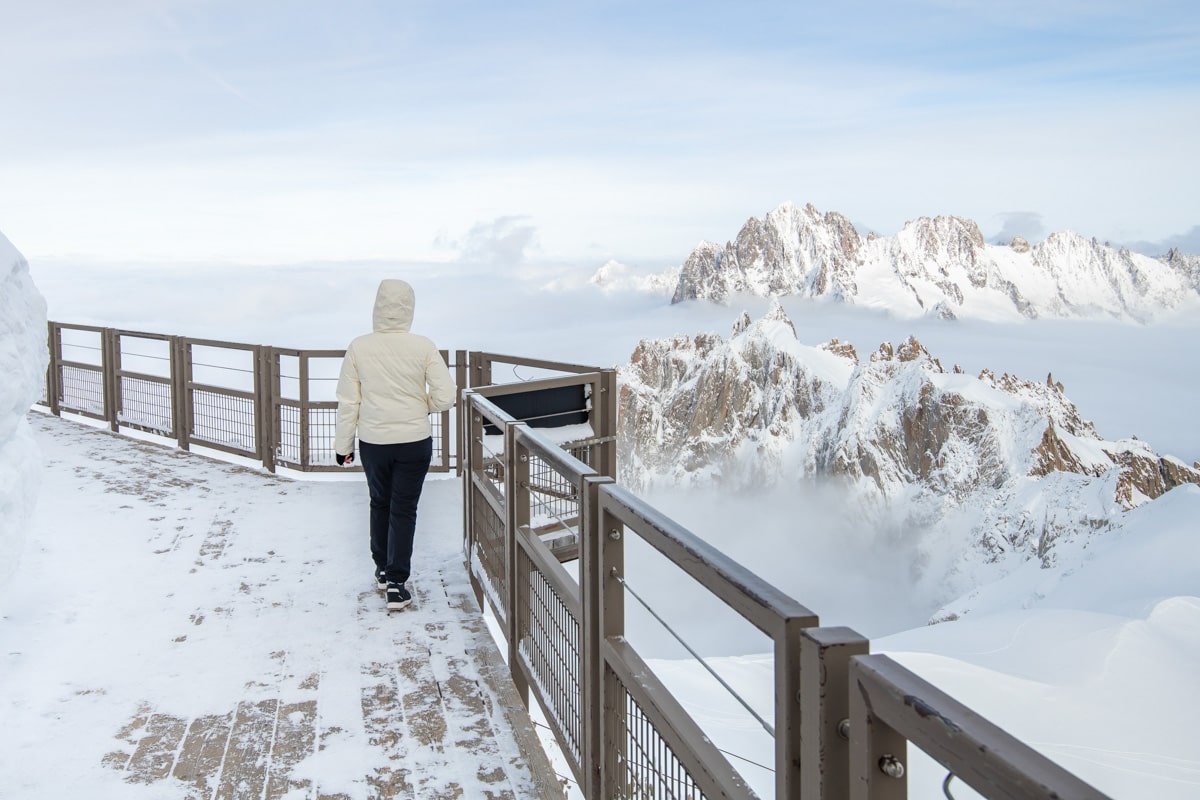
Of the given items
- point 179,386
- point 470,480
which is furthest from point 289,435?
point 470,480

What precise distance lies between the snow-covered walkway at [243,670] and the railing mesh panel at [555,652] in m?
0.25

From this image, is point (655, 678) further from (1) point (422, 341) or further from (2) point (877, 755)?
(1) point (422, 341)

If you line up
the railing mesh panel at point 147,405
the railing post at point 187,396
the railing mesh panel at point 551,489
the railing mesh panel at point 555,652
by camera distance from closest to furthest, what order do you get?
the railing mesh panel at point 555,652, the railing mesh panel at point 551,489, the railing post at point 187,396, the railing mesh panel at point 147,405

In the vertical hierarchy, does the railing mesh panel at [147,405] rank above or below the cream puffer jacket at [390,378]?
below

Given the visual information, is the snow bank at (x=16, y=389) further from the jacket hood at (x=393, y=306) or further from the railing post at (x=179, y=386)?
the railing post at (x=179, y=386)

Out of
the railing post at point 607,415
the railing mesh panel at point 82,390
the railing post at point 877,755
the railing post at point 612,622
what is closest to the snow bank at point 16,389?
the railing post at point 612,622

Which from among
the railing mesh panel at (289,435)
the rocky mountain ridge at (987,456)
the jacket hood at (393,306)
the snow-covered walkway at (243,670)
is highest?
the jacket hood at (393,306)

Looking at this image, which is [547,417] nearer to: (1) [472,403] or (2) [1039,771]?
(1) [472,403]

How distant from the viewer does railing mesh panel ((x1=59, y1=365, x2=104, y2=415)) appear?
43.3 ft

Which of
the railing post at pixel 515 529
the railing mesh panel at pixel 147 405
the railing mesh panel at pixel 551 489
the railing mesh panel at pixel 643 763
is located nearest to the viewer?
the railing mesh panel at pixel 643 763

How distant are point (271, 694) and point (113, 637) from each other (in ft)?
4.48

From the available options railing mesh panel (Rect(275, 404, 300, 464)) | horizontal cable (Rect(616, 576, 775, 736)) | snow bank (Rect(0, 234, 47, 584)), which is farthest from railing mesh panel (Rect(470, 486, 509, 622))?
railing mesh panel (Rect(275, 404, 300, 464))

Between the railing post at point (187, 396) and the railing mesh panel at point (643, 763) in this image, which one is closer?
the railing mesh panel at point (643, 763)

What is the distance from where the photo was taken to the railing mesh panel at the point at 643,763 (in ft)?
7.34
